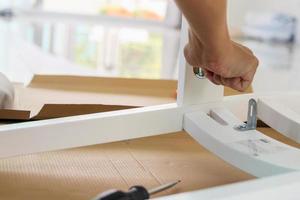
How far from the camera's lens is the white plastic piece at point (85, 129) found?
0.67 metres

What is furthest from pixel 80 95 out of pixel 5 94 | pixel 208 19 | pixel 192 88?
pixel 208 19

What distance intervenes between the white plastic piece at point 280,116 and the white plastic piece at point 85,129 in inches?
4.6

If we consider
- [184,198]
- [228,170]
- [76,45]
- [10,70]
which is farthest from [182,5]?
[76,45]

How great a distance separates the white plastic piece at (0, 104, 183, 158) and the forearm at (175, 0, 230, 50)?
A: 187 millimetres

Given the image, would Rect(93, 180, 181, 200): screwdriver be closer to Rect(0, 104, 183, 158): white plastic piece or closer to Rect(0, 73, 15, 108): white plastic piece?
Rect(0, 104, 183, 158): white plastic piece

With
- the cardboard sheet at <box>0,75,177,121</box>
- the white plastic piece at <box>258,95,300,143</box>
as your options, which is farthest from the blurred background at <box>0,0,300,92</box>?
the white plastic piece at <box>258,95,300,143</box>

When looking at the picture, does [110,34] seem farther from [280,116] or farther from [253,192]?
[253,192]

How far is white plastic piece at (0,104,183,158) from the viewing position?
0.67m

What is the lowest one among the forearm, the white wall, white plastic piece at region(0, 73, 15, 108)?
the white wall

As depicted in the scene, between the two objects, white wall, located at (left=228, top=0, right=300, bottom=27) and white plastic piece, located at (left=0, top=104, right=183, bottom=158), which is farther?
white wall, located at (left=228, top=0, right=300, bottom=27)

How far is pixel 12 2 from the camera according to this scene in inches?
130

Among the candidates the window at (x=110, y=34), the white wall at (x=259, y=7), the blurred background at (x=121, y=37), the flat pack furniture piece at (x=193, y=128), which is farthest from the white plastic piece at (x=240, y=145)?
the white wall at (x=259, y=7)

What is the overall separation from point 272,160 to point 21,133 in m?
0.29

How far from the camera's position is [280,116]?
74 cm
